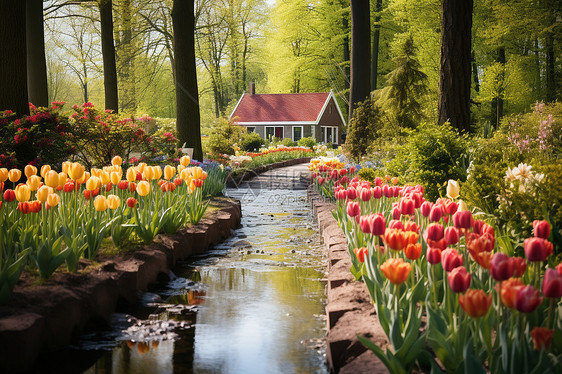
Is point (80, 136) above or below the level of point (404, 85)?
below

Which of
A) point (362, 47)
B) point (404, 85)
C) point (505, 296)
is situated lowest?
point (505, 296)

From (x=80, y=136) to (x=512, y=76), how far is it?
2253 cm

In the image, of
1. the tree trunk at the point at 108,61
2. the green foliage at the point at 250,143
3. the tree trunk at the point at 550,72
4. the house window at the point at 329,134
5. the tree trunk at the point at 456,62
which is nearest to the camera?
the tree trunk at the point at 456,62

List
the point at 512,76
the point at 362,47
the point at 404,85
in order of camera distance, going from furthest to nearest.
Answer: the point at 512,76
the point at 362,47
the point at 404,85

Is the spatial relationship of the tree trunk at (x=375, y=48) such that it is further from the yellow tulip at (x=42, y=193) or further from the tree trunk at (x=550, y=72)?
the yellow tulip at (x=42, y=193)

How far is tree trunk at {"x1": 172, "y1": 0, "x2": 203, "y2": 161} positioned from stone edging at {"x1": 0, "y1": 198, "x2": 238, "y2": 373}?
868 centimetres

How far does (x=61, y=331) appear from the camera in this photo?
3842mm

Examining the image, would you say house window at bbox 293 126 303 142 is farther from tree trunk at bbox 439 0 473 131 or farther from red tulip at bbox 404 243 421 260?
red tulip at bbox 404 243 421 260

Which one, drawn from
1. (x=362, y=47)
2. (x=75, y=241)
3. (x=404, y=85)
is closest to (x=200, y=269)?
(x=75, y=241)

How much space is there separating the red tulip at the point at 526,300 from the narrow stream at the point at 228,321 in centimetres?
173

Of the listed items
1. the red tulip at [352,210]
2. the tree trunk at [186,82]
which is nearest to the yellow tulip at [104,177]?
the red tulip at [352,210]

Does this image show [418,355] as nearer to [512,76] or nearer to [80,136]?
[80,136]

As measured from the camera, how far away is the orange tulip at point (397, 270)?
2.81 m

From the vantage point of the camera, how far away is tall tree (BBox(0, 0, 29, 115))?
891cm
